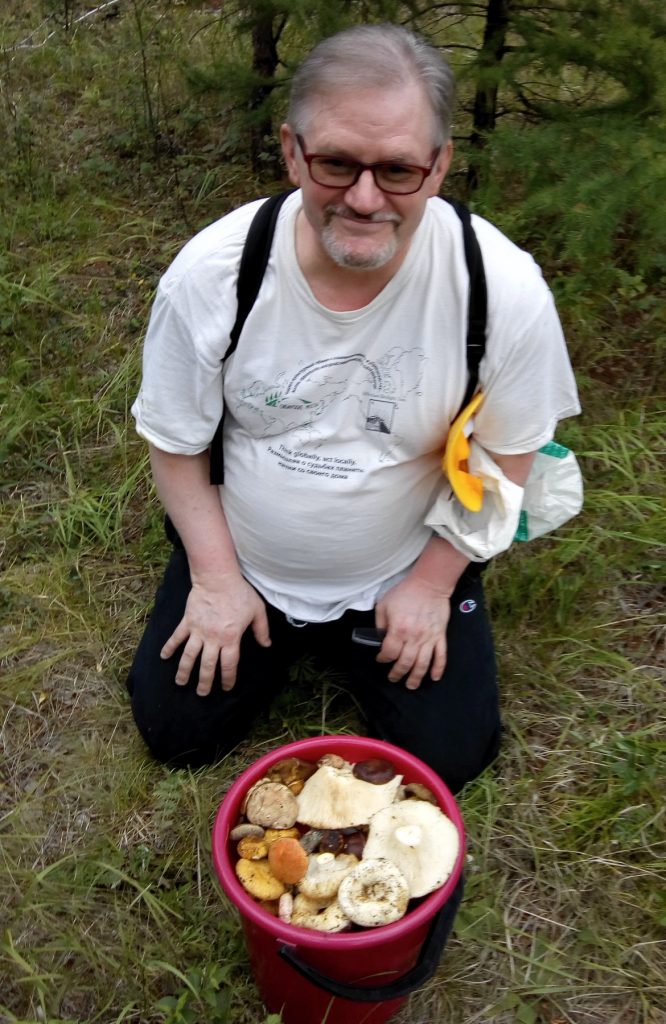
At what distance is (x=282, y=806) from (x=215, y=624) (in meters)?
0.48

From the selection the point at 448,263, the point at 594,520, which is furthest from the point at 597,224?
the point at 448,263

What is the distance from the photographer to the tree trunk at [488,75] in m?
2.76

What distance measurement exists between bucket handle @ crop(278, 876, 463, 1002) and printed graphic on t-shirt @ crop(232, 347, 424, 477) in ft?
2.70

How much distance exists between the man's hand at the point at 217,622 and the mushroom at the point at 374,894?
61cm

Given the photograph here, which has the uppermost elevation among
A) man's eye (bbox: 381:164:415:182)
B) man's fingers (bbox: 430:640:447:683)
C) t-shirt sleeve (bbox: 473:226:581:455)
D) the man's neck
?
man's eye (bbox: 381:164:415:182)

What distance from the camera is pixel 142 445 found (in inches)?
111

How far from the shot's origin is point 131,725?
7.22 ft

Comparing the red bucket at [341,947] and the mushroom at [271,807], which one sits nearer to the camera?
the red bucket at [341,947]

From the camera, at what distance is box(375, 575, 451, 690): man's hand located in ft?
6.41

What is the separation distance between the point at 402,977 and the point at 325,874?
21 cm

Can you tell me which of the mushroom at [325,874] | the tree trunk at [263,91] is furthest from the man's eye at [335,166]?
the tree trunk at [263,91]

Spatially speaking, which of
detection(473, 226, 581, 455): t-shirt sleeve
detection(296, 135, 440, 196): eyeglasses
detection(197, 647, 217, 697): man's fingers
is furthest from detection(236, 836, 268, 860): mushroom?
detection(296, 135, 440, 196): eyeglasses

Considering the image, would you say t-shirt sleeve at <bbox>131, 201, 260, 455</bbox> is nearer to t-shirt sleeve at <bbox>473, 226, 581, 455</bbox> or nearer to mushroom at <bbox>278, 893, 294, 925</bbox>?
t-shirt sleeve at <bbox>473, 226, 581, 455</bbox>

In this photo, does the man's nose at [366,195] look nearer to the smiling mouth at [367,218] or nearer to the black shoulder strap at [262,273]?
the smiling mouth at [367,218]
